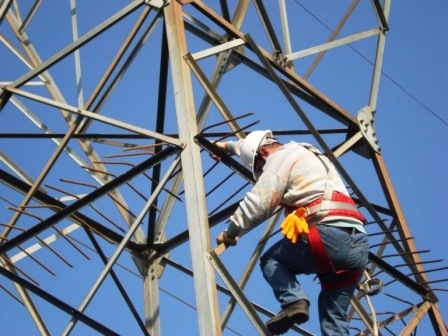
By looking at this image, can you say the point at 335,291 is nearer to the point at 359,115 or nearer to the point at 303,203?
the point at 303,203

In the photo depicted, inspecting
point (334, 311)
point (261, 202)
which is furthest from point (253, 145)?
point (334, 311)

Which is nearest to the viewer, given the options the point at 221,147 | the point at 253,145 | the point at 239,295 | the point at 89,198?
the point at 239,295

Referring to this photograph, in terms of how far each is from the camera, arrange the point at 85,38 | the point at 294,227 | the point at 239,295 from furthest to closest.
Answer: the point at 85,38 < the point at 294,227 < the point at 239,295

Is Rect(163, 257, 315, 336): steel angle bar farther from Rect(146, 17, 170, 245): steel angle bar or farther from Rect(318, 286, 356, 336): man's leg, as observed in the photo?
Rect(318, 286, 356, 336): man's leg

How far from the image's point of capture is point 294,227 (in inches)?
299

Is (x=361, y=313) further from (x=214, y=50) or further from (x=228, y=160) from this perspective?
(x=214, y=50)

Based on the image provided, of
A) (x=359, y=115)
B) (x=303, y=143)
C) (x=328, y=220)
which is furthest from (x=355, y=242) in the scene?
(x=359, y=115)

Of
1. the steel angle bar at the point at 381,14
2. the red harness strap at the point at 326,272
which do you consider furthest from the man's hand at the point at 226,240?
the steel angle bar at the point at 381,14

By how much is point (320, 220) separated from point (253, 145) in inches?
36.0

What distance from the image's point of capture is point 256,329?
24.2 feet

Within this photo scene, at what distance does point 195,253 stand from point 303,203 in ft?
3.04

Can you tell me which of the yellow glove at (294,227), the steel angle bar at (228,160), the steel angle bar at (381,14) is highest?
the steel angle bar at (381,14)

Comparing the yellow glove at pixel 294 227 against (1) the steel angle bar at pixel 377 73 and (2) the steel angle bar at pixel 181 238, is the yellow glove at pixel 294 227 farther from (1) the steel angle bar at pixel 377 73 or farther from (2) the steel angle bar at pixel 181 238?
(1) the steel angle bar at pixel 377 73

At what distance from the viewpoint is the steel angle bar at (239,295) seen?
735 centimetres
